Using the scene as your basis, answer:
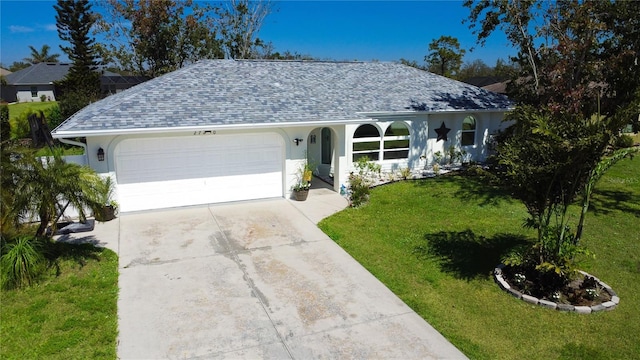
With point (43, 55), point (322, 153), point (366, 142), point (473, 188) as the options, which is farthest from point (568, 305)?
point (43, 55)

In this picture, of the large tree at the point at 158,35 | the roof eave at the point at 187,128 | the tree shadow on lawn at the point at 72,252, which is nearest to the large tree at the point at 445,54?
the large tree at the point at 158,35

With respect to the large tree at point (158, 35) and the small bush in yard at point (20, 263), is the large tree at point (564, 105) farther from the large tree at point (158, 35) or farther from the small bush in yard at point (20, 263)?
the large tree at point (158, 35)

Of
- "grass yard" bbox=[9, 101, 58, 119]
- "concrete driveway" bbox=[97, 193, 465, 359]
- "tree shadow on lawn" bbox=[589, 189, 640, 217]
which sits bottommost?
"concrete driveway" bbox=[97, 193, 465, 359]

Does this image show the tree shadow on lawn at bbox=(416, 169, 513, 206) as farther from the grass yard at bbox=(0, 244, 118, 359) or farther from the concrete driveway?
the grass yard at bbox=(0, 244, 118, 359)

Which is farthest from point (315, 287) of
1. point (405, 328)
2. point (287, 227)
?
point (287, 227)

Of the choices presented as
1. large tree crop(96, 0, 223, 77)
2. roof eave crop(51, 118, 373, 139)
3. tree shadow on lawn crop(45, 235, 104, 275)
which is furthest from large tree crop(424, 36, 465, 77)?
tree shadow on lawn crop(45, 235, 104, 275)

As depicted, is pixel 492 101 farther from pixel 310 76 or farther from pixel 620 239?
pixel 620 239

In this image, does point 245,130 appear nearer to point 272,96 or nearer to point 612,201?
point 272,96
